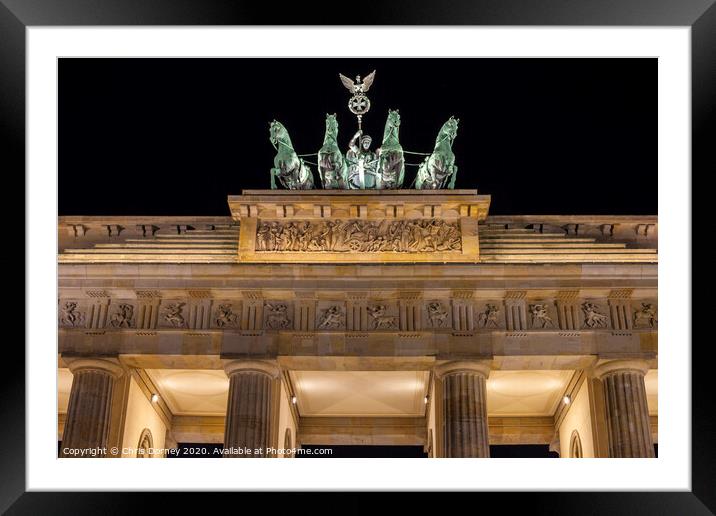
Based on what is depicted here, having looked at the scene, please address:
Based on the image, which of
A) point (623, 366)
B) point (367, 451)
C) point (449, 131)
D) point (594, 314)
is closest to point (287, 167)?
point (449, 131)

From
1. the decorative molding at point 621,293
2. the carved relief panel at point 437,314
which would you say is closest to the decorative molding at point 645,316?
the decorative molding at point 621,293

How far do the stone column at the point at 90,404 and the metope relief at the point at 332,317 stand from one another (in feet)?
20.5

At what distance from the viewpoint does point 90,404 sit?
24953 mm

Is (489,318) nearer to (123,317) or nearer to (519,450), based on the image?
(123,317)

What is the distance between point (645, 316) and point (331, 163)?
1144cm

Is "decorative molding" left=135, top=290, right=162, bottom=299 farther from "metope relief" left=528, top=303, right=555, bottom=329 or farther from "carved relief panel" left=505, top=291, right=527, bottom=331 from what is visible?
"metope relief" left=528, top=303, right=555, bottom=329

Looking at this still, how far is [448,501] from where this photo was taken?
776 centimetres

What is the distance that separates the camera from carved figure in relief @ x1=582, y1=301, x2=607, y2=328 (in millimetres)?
25828

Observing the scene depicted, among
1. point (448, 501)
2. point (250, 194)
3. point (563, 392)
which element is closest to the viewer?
point (448, 501)

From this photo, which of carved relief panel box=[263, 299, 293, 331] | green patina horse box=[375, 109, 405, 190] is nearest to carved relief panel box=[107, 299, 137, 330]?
carved relief panel box=[263, 299, 293, 331]
